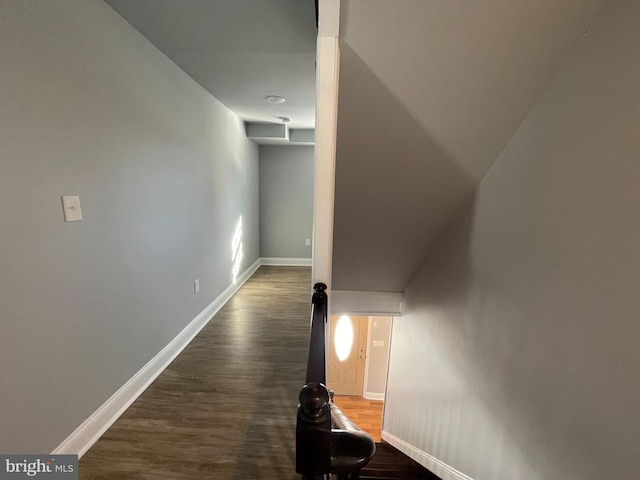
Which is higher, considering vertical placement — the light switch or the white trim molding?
the light switch

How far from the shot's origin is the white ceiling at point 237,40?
154 cm

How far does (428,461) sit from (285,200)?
4196 millimetres

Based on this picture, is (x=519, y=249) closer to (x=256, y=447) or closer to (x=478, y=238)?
(x=478, y=238)

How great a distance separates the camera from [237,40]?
6.14 feet

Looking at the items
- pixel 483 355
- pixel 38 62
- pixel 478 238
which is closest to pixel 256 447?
pixel 483 355

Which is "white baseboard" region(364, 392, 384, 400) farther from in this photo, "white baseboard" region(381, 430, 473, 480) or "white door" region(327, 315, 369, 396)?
"white baseboard" region(381, 430, 473, 480)

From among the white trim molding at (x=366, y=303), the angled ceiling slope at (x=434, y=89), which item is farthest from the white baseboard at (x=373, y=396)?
the angled ceiling slope at (x=434, y=89)

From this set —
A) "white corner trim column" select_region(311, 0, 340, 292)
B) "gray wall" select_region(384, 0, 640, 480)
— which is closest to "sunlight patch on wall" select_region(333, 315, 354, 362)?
"gray wall" select_region(384, 0, 640, 480)

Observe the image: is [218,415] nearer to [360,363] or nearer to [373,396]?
[360,363]

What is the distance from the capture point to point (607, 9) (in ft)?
3.60

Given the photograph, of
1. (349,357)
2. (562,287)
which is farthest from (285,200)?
(562,287)

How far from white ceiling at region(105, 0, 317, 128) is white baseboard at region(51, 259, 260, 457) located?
2202 millimetres

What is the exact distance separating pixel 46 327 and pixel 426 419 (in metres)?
2.82

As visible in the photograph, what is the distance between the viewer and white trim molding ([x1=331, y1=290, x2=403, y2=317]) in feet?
11.5
